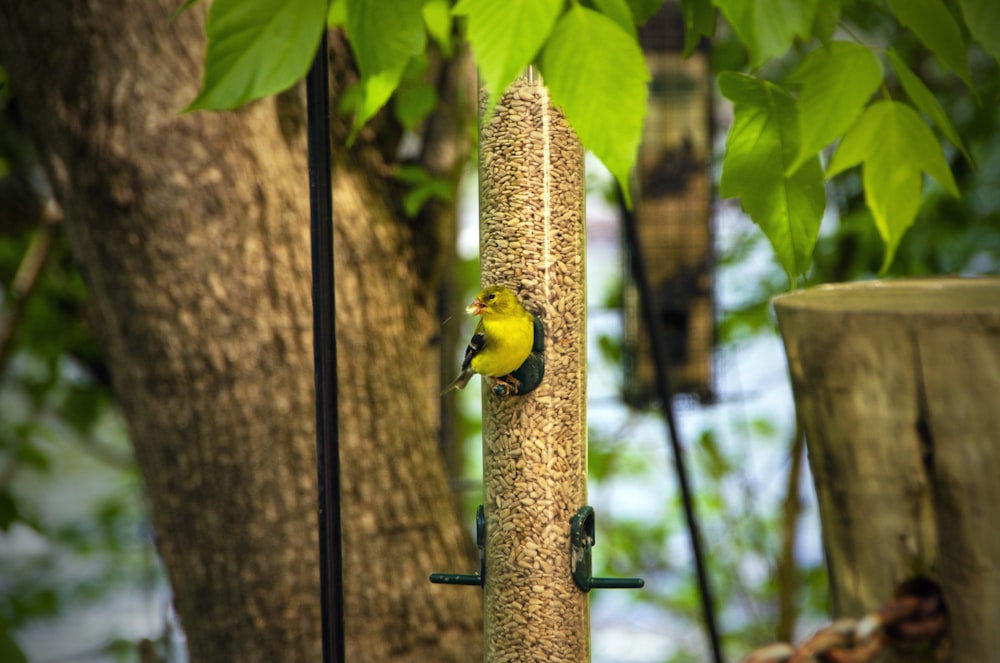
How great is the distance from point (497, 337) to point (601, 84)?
0.52 m

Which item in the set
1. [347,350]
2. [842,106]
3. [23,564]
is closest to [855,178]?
[347,350]

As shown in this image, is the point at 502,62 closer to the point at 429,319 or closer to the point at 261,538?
the point at 261,538

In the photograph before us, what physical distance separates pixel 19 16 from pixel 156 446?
0.65 m

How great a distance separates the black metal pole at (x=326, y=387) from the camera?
2.99 feet

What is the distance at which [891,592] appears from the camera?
1.93 ft

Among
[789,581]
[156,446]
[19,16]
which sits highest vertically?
[19,16]

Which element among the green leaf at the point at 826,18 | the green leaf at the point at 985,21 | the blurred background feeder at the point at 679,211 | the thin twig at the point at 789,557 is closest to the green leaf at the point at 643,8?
the green leaf at the point at 826,18

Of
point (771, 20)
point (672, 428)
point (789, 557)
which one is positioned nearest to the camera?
point (771, 20)

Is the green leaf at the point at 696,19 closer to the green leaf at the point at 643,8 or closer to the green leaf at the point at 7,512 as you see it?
the green leaf at the point at 643,8

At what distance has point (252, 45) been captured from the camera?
0.69 meters

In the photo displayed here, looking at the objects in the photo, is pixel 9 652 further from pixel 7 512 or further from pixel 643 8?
pixel 7 512


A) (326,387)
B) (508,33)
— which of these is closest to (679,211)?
(326,387)

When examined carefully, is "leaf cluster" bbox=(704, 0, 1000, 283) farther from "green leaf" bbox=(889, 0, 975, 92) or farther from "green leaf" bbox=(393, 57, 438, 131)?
"green leaf" bbox=(393, 57, 438, 131)

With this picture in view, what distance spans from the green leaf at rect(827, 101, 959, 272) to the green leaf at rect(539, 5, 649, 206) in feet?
0.94
